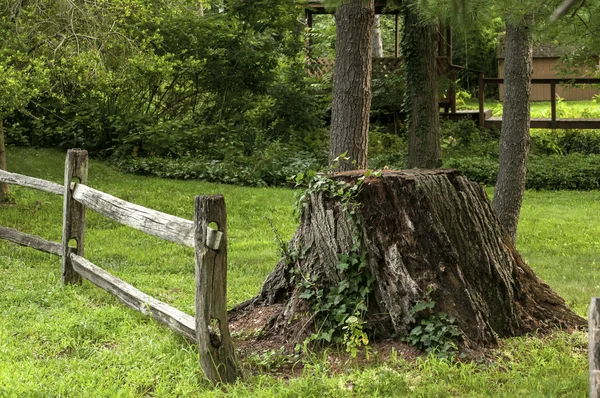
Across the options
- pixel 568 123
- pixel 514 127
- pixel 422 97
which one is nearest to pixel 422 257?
pixel 514 127

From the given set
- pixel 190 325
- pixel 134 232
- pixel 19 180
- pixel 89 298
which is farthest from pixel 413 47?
pixel 190 325

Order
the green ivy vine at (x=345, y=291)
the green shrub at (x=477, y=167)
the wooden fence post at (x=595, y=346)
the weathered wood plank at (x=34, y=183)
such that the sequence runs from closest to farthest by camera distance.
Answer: the wooden fence post at (x=595, y=346) → the green ivy vine at (x=345, y=291) → the weathered wood plank at (x=34, y=183) → the green shrub at (x=477, y=167)

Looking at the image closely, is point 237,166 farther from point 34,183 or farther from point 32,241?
point 34,183

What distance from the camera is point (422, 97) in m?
14.9

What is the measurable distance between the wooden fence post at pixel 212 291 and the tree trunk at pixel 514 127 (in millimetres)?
5307

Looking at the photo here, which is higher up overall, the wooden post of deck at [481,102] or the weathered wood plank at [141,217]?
→ the wooden post of deck at [481,102]

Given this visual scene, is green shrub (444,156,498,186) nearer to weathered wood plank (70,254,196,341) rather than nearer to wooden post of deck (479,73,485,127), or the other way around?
wooden post of deck (479,73,485,127)

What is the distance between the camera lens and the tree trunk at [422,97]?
14.8 meters

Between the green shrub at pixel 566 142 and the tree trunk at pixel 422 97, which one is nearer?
the tree trunk at pixel 422 97

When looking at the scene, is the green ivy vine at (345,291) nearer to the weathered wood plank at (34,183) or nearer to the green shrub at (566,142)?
the weathered wood plank at (34,183)

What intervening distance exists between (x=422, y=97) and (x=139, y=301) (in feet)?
33.2

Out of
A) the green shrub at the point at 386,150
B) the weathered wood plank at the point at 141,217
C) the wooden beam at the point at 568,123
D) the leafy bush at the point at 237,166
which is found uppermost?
the wooden beam at the point at 568,123

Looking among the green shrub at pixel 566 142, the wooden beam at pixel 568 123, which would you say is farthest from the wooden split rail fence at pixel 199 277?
the wooden beam at pixel 568 123

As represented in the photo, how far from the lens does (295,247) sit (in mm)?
5863
